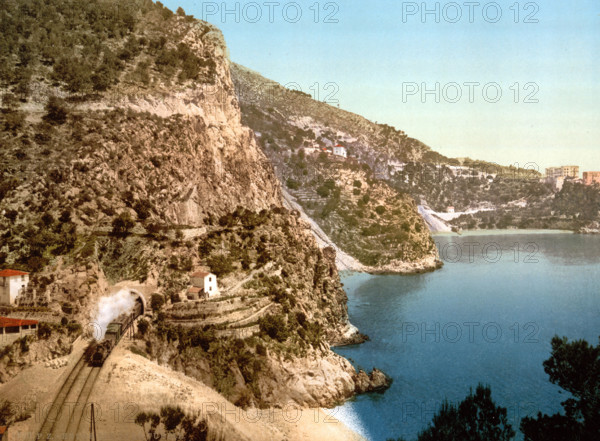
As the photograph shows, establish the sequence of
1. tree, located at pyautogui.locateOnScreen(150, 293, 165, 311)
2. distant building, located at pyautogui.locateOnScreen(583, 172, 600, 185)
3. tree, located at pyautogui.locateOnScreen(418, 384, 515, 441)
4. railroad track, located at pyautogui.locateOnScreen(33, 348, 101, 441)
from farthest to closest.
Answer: distant building, located at pyautogui.locateOnScreen(583, 172, 600, 185), tree, located at pyautogui.locateOnScreen(150, 293, 165, 311), tree, located at pyautogui.locateOnScreen(418, 384, 515, 441), railroad track, located at pyautogui.locateOnScreen(33, 348, 101, 441)

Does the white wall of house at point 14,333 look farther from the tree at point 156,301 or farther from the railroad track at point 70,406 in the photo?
the tree at point 156,301

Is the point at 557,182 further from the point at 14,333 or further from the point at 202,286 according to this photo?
the point at 14,333

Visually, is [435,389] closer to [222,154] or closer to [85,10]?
[222,154]

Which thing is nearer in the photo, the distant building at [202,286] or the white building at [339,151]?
the distant building at [202,286]

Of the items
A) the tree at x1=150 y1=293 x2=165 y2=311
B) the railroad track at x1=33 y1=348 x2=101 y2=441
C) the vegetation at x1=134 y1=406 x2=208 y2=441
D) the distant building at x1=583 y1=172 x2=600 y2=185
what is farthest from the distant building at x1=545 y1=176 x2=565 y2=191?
the railroad track at x1=33 y1=348 x2=101 y2=441

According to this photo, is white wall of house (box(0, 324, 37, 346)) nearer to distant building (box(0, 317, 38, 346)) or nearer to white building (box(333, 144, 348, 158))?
distant building (box(0, 317, 38, 346))

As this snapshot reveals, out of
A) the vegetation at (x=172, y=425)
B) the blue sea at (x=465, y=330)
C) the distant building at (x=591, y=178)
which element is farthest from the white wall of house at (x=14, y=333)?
the distant building at (x=591, y=178)

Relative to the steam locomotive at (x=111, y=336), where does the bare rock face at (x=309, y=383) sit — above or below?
below
